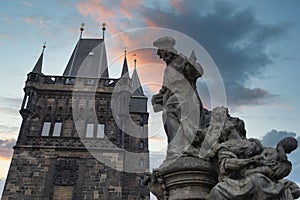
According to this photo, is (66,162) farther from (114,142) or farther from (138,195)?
(138,195)

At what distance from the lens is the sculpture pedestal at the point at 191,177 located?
3.81 meters

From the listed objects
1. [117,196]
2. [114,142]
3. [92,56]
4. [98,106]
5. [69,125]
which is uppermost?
[92,56]

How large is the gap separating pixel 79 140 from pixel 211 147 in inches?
877

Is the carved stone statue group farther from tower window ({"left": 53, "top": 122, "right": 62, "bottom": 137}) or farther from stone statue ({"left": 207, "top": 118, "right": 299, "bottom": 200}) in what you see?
tower window ({"left": 53, "top": 122, "right": 62, "bottom": 137})

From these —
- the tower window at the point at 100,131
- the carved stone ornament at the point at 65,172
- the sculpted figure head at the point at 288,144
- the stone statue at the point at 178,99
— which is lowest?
the sculpted figure head at the point at 288,144

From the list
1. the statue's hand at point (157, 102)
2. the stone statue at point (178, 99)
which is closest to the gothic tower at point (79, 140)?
the statue's hand at point (157, 102)

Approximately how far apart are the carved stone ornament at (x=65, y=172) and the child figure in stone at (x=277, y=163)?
21687 mm

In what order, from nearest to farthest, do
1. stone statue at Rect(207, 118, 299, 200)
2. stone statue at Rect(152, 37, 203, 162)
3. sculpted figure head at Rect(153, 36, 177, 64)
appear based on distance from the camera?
stone statue at Rect(207, 118, 299, 200), stone statue at Rect(152, 37, 203, 162), sculpted figure head at Rect(153, 36, 177, 64)

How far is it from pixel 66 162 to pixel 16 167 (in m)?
3.47

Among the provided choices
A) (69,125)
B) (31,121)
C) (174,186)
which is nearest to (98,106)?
(69,125)

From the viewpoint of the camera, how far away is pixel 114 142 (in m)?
24.8

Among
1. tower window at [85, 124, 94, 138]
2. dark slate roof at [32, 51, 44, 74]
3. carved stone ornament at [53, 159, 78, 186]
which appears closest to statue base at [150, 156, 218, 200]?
carved stone ornament at [53, 159, 78, 186]

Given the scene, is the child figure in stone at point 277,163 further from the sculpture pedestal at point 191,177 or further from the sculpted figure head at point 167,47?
the sculpted figure head at point 167,47

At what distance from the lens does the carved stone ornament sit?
75.6ft
